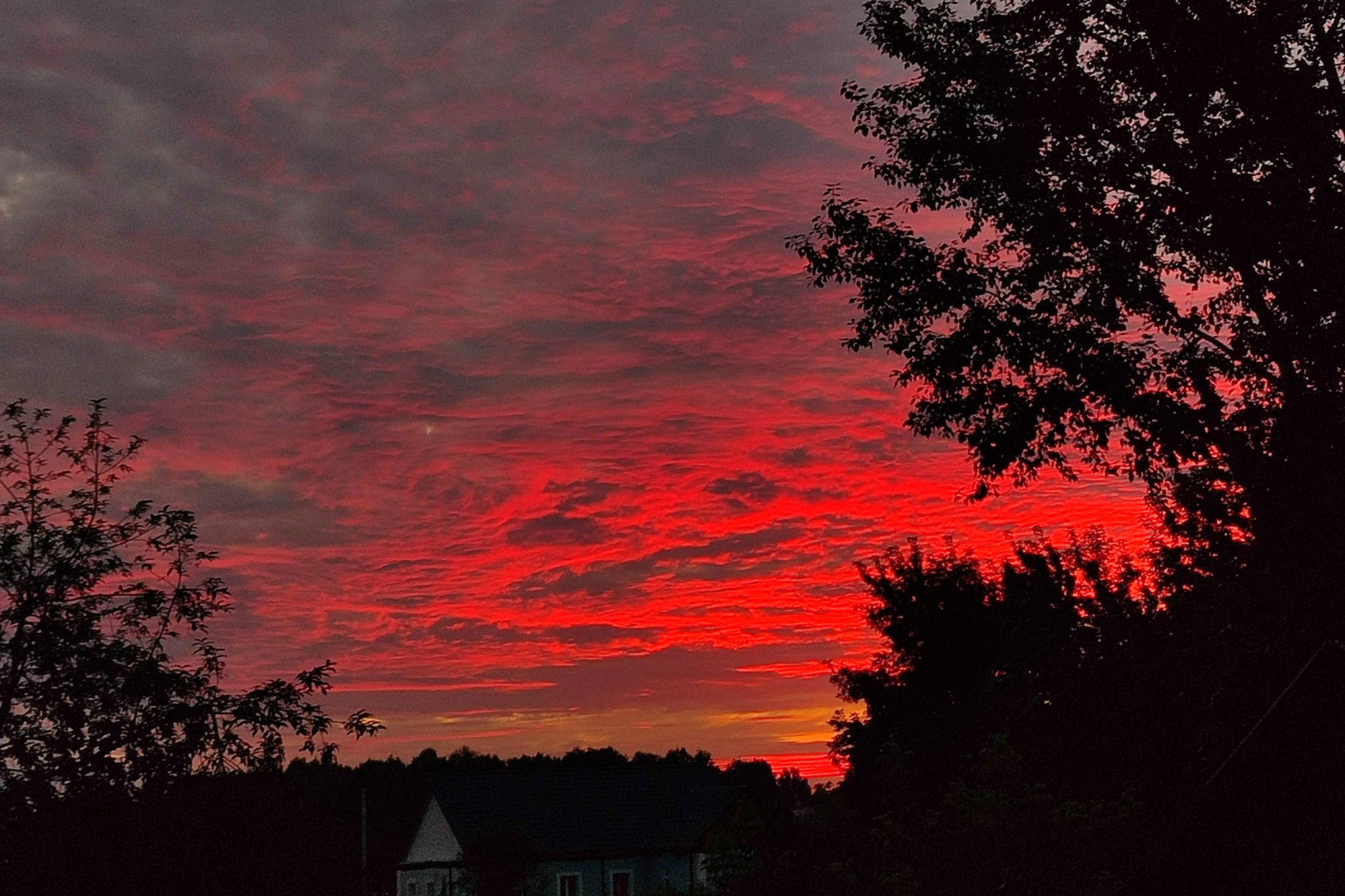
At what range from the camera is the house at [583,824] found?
59.5 meters

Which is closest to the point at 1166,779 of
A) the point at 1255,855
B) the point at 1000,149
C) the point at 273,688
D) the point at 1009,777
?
the point at 1255,855

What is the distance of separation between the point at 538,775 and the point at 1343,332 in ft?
168

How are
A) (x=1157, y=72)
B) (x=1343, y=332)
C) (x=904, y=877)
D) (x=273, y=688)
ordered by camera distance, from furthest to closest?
1. (x=1157, y=72)
2. (x=273, y=688)
3. (x=1343, y=332)
4. (x=904, y=877)

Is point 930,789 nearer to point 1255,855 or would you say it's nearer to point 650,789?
point 1255,855

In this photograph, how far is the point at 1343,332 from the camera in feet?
60.4

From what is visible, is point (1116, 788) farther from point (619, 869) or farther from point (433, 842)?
point (433, 842)

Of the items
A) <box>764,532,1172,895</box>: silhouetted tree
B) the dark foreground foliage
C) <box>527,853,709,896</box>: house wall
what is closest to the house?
<box>527,853,709,896</box>: house wall

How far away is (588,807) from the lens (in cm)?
6219

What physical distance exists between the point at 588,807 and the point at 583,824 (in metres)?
1.24

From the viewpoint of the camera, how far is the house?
195ft

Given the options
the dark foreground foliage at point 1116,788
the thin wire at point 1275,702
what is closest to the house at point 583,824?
the dark foreground foliage at point 1116,788

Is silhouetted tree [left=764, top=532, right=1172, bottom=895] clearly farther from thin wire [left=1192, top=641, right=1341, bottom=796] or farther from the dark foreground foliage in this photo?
thin wire [left=1192, top=641, right=1341, bottom=796]

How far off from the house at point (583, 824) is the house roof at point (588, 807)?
0.04 m

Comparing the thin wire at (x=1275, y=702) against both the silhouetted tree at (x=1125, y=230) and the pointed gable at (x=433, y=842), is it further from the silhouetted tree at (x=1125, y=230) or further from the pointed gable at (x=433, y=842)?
the pointed gable at (x=433, y=842)
